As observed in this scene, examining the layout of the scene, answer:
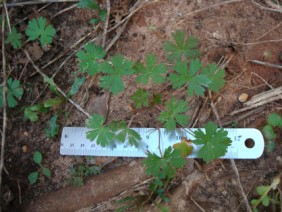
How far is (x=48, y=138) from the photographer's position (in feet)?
9.66

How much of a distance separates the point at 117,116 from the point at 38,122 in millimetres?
640

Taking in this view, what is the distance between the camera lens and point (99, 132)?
2699 millimetres

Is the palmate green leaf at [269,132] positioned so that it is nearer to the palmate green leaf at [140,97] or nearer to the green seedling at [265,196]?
the green seedling at [265,196]

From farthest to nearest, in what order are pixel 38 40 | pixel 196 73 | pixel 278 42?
1. pixel 38 40
2. pixel 278 42
3. pixel 196 73

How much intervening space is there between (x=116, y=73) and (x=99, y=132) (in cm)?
44

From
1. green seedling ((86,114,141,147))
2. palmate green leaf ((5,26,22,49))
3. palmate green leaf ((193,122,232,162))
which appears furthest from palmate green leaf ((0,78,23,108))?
palmate green leaf ((193,122,232,162))

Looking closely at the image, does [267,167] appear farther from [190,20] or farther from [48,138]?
[48,138]

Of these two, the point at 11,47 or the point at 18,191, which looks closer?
the point at 18,191

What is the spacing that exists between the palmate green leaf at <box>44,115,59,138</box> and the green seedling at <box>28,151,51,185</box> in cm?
16

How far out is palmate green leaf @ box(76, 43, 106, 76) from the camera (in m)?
2.78

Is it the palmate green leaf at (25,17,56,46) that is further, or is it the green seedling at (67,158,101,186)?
the palmate green leaf at (25,17,56,46)

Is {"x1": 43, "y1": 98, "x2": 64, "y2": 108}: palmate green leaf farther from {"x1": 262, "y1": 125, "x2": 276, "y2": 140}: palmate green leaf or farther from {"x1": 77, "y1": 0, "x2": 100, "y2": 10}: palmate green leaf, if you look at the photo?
{"x1": 262, "y1": 125, "x2": 276, "y2": 140}: palmate green leaf

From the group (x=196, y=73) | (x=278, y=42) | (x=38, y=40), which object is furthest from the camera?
(x=38, y=40)

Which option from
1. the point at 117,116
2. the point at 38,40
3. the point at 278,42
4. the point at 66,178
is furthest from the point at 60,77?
the point at 278,42
